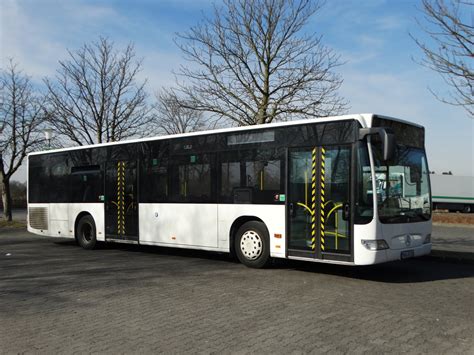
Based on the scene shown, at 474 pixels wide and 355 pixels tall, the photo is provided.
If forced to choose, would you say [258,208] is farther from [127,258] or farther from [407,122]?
[127,258]

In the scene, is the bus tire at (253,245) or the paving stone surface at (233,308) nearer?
the paving stone surface at (233,308)

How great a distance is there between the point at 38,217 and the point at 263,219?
347 inches

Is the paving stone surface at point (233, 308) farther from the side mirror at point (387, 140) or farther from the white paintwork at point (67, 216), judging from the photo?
the white paintwork at point (67, 216)

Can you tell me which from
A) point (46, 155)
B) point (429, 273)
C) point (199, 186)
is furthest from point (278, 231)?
point (46, 155)

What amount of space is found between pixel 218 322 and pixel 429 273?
5.40 metres

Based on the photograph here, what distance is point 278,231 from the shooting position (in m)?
8.92

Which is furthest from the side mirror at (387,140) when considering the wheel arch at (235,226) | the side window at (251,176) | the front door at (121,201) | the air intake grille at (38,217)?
the air intake grille at (38,217)

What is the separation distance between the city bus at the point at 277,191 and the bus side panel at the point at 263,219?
2cm

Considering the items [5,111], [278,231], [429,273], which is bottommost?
[429,273]

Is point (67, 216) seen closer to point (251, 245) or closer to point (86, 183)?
point (86, 183)

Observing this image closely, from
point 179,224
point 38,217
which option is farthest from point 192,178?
point 38,217

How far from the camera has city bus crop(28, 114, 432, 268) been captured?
7.91 m

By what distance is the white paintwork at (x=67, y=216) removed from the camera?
12.9 m

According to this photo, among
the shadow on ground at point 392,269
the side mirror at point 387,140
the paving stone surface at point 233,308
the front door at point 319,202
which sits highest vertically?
the side mirror at point 387,140
